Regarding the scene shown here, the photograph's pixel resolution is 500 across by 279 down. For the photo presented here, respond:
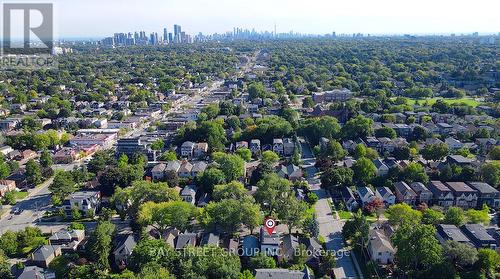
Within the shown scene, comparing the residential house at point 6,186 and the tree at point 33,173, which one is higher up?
the tree at point 33,173

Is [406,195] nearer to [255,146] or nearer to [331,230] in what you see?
[331,230]

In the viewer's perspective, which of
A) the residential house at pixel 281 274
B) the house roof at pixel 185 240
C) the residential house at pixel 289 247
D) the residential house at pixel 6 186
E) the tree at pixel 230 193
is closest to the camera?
the residential house at pixel 281 274

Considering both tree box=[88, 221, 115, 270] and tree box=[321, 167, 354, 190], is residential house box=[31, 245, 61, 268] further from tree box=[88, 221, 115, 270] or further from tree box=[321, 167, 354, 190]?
tree box=[321, 167, 354, 190]

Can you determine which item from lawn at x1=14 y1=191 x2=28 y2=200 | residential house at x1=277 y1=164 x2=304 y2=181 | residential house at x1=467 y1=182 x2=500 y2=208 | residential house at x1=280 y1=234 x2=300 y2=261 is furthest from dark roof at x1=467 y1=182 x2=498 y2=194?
lawn at x1=14 y1=191 x2=28 y2=200

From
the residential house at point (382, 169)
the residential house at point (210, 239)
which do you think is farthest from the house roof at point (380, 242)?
the residential house at point (382, 169)

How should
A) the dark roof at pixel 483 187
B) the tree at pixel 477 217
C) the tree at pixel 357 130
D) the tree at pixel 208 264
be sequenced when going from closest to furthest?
the tree at pixel 208 264 → the tree at pixel 477 217 → the dark roof at pixel 483 187 → the tree at pixel 357 130

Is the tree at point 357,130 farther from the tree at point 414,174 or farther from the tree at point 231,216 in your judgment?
the tree at point 231,216
